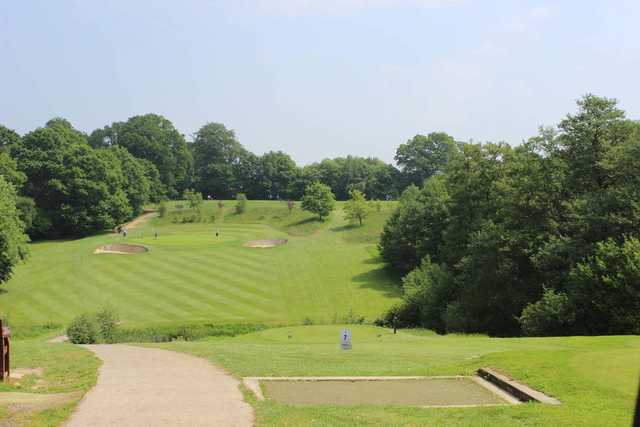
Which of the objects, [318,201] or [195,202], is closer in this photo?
[318,201]

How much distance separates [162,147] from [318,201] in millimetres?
40562

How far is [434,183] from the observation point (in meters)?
67.6

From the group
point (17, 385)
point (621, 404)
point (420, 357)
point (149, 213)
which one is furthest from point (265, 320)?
point (149, 213)

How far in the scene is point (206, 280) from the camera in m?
56.5

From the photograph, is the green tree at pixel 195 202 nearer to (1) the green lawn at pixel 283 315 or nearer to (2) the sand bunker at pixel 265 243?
(1) the green lawn at pixel 283 315

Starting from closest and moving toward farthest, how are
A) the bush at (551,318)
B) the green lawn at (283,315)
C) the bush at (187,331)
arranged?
the green lawn at (283,315) → the bush at (551,318) → the bush at (187,331)

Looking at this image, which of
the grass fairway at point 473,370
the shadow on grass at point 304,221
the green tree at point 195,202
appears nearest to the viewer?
the grass fairway at point 473,370

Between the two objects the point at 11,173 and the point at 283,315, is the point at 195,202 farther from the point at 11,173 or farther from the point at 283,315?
the point at 283,315

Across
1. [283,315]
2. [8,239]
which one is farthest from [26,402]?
[8,239]

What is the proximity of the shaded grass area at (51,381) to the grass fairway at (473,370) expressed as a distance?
11.5 ft

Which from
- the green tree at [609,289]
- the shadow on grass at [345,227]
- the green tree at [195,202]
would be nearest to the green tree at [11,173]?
the green tree at [195,202]

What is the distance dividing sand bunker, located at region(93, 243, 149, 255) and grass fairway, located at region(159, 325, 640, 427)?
163 ft

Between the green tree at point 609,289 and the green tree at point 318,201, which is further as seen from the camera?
the green tree at point 318,201

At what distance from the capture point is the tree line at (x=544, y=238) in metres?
30.8
